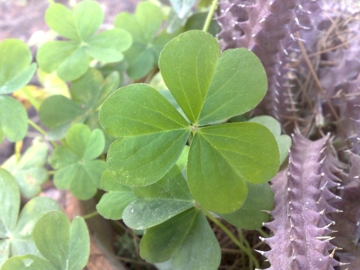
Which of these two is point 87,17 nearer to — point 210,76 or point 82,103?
point 82,103

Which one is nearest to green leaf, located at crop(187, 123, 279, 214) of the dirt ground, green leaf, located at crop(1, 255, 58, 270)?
green leaf, located at crop(1, 255, 58, 270)

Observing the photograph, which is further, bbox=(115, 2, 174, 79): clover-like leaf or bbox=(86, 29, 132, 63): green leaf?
bbox=(115, 2, 174, 79): clover-like leaf

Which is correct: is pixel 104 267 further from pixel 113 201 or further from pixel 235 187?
pixel 235 187

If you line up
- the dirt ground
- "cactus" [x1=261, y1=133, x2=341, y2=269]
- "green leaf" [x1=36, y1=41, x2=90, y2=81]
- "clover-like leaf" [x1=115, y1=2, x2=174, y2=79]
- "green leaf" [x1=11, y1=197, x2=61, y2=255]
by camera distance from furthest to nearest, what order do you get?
the dirt ground, "clover-like leaf" [x1=115, y1=2, x2=174, y2=79], "green leaf" [x1=36, y1=41, x2=90, y2=81], "green leaf" [x1=11, y1=197, x2=61, y2=255], "cactus" [x1=261, y1=133, x2=341, y2=269]

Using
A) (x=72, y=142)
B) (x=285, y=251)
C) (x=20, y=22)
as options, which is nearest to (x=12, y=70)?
(x=72, y=142)

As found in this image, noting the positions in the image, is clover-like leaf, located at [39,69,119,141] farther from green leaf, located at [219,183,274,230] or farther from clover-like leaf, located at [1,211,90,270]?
green leaf, located at [219,183,274,230]

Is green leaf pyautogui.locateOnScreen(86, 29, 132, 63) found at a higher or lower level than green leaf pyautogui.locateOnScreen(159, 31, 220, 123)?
lower

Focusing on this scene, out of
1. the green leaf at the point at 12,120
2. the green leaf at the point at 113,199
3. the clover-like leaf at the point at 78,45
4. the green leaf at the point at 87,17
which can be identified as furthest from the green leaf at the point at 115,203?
the green leaf at the point at 87,17

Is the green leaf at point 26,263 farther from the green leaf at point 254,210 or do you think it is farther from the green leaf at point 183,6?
the green leaf at point 183,6
